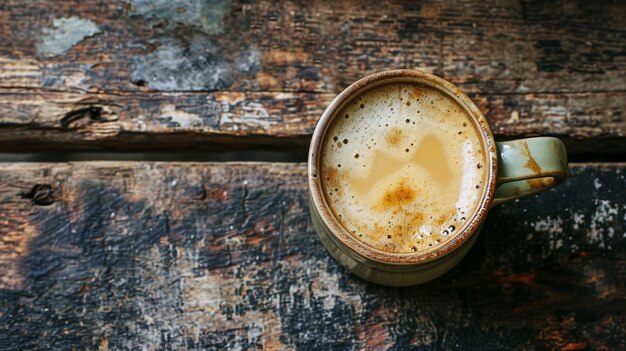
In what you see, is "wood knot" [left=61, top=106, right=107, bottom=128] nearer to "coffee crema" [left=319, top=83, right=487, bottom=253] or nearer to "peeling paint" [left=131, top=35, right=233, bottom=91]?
"peeling paint" [left=131, top=35, right=233, bottom=91]

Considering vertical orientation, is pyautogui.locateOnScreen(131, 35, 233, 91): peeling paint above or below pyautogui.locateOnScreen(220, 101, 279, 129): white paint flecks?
above

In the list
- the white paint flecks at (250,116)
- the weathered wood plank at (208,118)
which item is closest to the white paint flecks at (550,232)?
the weathered wood plank at (208,118)

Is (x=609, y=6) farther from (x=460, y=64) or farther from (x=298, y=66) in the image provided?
(x=298, y=66)

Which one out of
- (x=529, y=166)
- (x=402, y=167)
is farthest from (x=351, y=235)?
(x=529, y=166)

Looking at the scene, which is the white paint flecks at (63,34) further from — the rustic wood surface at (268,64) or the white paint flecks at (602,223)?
the white paint flecks at (602,223)

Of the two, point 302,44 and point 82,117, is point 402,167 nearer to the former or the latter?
point 302,44

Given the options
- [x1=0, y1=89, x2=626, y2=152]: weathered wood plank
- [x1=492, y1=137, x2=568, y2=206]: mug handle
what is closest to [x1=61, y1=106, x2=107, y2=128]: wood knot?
[x1=0, y1=89, x2=626, y2=152]: weathered wood plank

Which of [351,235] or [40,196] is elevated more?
[351,235]

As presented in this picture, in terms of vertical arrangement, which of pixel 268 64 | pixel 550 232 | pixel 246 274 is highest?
pixel 268 64
